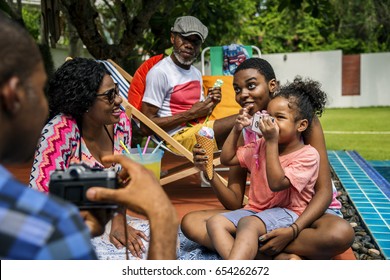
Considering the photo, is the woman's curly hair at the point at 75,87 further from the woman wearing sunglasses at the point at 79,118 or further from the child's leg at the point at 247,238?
the child's leg at the point at 247,238

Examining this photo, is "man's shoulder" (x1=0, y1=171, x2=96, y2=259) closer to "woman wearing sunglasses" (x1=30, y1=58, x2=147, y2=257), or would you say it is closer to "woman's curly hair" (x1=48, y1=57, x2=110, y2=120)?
"woman wearing sunglasses" (x1=30, y1=58, x2=147, y2=257)

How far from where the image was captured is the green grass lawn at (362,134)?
895 centimetres

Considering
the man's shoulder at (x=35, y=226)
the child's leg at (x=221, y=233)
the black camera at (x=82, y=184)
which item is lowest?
the child's leg at (x=221, y=233)

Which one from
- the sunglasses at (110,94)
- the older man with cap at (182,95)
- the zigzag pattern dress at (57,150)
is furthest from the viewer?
the older man with cap at (182,95)

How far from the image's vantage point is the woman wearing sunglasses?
2738 mm

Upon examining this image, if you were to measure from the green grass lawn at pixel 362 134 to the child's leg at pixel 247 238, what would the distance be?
19.2ft

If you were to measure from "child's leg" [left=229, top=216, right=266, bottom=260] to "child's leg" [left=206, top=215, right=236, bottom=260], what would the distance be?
0.08 meters

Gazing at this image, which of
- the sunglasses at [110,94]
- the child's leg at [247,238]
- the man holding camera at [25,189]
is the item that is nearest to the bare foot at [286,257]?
the child's leg at [247,238]

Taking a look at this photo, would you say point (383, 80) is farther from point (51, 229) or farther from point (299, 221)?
point (51, 229)

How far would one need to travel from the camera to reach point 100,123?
3.00m

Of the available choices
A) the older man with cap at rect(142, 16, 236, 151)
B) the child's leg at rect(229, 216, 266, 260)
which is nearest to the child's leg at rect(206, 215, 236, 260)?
the child's leg at rect(229, 216, 266, 260)

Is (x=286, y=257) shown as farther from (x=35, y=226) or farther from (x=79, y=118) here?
(x=35, y=226)

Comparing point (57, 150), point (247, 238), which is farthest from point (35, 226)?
point (57, 150)

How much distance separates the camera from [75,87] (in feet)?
9.30
